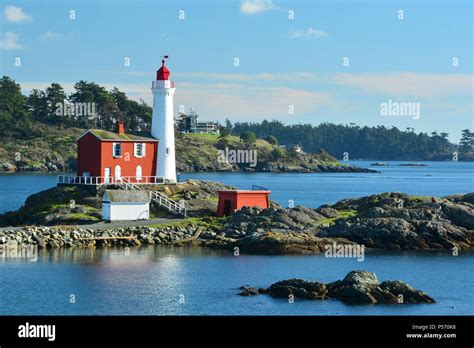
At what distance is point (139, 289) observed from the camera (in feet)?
150

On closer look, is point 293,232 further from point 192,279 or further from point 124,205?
point 192,279

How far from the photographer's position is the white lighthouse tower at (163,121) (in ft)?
237

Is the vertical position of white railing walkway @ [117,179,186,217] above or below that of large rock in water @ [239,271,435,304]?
above

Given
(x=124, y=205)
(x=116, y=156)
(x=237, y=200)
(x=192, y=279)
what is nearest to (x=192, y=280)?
(x=192, y=279)

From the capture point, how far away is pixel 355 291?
42844 millimetres

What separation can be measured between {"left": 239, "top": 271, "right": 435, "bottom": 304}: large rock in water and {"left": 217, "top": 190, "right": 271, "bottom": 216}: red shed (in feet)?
71.8

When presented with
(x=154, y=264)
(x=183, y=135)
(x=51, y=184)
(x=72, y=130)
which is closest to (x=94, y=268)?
(x=154, y=264)

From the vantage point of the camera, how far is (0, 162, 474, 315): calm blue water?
41781 mm

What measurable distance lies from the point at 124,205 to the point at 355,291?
2498 centimetres

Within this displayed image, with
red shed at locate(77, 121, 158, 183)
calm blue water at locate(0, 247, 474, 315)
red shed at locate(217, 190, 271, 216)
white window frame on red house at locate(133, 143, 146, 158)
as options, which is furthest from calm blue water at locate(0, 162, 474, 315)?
white window frame on red house at locate(133, 143, 146, 158)

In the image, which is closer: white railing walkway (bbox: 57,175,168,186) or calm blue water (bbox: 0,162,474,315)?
calm blue water (bbox: 0,162,474,315)

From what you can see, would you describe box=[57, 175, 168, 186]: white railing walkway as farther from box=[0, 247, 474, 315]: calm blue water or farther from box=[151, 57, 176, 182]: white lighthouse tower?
box=[0, 247, 474, 315]: calm blue water
